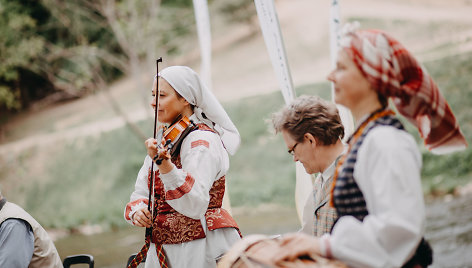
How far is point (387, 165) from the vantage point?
1534 millimetres

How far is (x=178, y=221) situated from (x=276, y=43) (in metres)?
1.65

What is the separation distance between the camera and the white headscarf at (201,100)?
2.67 metres

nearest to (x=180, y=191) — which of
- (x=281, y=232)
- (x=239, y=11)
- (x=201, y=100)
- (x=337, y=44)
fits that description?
(x=201, y=100)

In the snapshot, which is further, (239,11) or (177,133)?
(239,11)

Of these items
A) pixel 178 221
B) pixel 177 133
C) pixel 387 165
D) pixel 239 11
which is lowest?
pixel 178 221

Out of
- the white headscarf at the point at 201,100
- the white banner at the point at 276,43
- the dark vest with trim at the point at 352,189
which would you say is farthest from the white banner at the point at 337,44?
the dark vest with trim at the point at 352,189

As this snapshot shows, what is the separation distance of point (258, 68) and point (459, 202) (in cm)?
1382

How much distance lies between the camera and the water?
689cm

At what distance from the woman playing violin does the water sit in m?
4.61

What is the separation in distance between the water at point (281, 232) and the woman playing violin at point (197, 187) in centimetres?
461

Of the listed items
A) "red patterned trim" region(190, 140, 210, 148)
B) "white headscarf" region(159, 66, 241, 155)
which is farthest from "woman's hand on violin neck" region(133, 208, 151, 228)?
"white headscarf" region(159, 66, 241, 155)

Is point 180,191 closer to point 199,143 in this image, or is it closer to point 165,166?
point 165,166

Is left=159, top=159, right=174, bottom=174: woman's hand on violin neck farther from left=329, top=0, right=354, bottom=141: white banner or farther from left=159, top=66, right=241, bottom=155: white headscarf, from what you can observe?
left=329, top=0, right=354, bottom=141: white banner

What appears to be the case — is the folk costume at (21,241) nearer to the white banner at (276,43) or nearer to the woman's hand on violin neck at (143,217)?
the woman's hand on violin neck at (143,217)
